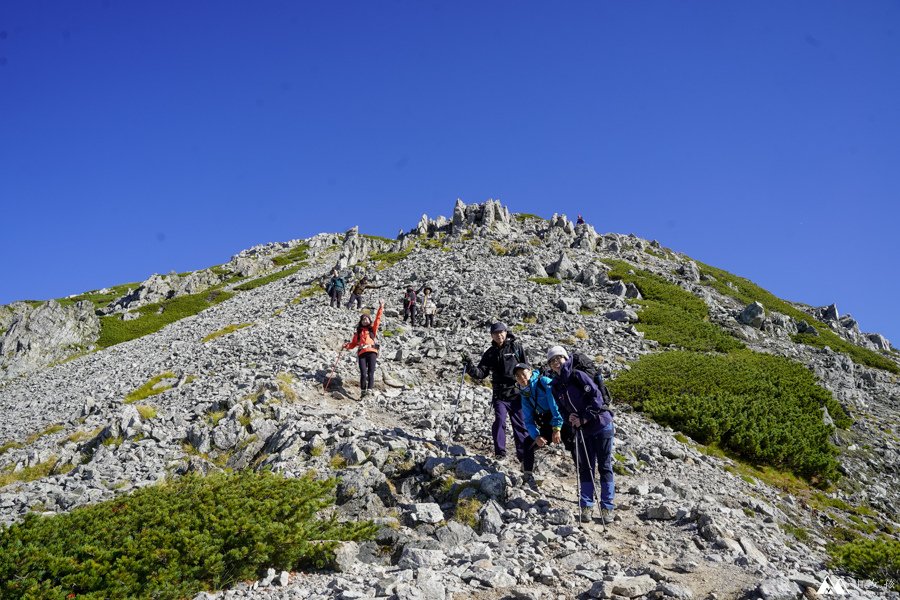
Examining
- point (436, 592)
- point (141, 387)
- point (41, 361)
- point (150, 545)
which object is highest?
point (41, 361)

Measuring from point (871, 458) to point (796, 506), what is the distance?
8764 mm

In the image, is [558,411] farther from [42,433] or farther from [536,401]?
[42,433]

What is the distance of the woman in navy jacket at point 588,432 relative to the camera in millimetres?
9992

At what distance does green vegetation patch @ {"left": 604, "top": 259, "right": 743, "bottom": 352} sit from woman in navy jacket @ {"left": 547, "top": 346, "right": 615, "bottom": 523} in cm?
1836

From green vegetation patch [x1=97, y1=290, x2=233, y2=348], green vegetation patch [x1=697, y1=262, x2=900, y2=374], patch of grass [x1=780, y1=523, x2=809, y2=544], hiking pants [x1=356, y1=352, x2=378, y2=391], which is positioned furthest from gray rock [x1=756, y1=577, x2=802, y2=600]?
green vegetation patch [x1=97, y1=290, x2=233, y2=348]

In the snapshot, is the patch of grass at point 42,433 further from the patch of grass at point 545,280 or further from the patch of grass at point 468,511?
the patch of grass at point 545,280

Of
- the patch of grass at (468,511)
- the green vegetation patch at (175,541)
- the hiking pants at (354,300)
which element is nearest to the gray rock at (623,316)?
the hiking pants at (354,300)

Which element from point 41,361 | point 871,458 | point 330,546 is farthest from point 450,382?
point 41,361

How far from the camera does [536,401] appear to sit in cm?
1134

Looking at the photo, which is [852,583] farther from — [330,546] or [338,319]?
[338,319]

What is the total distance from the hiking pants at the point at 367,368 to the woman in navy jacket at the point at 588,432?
349 inches

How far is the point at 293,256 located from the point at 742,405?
8079cm

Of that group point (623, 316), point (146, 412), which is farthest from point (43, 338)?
point (623, 316)

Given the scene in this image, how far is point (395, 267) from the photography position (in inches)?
1820
